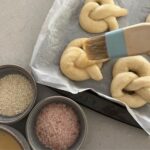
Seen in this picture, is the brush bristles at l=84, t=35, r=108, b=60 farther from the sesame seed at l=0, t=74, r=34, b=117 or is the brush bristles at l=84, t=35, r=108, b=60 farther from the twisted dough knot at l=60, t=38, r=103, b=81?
the sesame seed at l=0, t=74, r=34, b=117

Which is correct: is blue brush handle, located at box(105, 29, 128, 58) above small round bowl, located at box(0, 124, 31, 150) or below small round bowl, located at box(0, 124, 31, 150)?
above

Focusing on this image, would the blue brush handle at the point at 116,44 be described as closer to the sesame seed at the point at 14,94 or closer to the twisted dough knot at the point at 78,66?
the twisted dough knot at the point at 78,66

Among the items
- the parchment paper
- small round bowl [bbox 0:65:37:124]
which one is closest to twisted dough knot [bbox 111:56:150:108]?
the parchment paper

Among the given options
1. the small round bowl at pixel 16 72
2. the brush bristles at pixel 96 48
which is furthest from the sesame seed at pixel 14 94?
the brush bristles at pixel 96 48

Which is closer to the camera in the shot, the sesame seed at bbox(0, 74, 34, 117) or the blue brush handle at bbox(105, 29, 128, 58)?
the blue brush handle at bbox(105, 29, 128, 58)

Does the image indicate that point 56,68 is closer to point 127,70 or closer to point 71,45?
point 71,45

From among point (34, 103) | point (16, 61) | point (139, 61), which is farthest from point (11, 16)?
point (139, 61)
